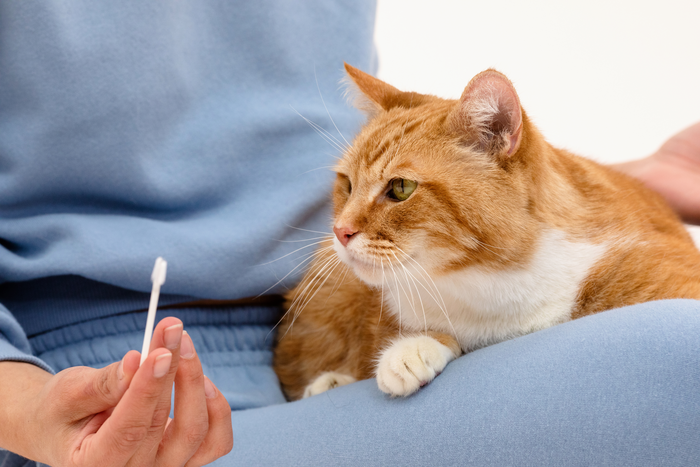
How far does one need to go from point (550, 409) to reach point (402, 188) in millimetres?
533

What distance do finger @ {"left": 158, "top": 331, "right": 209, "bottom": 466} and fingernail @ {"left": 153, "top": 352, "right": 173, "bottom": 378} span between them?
6 cm

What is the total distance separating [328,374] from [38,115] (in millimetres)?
1018

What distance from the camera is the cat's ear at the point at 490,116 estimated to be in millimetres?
1029

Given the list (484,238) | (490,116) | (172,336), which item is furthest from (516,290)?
(172,336)

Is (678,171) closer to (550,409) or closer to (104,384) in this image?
(550,409)

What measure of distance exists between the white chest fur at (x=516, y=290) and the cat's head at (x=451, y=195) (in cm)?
4

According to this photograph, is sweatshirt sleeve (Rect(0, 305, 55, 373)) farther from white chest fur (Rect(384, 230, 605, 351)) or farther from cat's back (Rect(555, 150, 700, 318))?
cat's back (Rect(555, 150, 700, 318))

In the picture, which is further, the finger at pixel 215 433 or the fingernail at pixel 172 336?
the finger at pixel 215 433

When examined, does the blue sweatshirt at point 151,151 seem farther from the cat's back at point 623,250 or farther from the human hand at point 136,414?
the cat's back at point 623,250

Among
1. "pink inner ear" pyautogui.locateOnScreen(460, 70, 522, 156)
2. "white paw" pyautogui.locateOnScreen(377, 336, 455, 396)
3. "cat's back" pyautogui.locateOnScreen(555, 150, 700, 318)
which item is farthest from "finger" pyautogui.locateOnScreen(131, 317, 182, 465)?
"cat's back" pyautogui.locateOnScreen(555, 150, 700, 318)

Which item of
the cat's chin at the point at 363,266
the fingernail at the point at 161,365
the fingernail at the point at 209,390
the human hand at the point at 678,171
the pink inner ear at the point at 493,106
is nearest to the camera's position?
the fingernail at the point at 161,365

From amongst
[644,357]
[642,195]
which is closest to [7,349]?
[644,357]

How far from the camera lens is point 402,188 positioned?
117cm

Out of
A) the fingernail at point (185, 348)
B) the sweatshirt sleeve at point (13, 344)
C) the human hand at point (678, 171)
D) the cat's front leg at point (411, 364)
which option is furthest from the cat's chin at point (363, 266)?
the human hand at point (678, 171)
